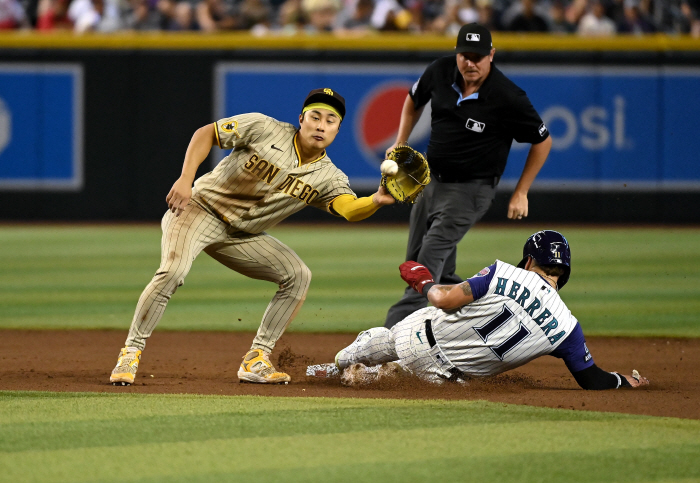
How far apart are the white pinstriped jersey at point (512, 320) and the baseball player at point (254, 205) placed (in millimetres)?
801

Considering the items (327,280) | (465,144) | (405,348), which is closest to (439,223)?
(465,144)

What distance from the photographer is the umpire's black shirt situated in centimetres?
631

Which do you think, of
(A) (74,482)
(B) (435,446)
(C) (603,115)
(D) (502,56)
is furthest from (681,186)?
(A) (74,482)

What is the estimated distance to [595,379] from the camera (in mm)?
5219

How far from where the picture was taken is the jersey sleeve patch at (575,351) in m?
5.00

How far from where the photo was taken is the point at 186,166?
208 inches

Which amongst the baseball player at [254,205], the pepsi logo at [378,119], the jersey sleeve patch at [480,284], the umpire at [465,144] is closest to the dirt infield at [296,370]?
the baseball player at [254,205]

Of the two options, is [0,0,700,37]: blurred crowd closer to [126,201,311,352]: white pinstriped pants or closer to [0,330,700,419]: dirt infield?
[0,330,700,419]: dirt infield

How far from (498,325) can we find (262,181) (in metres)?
1.56

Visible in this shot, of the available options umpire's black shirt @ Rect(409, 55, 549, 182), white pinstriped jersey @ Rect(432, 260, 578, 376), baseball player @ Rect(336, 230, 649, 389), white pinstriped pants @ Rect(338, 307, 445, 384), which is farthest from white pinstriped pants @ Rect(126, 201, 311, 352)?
umpire's black shirt @ Rect(409, 55, 549, 182)

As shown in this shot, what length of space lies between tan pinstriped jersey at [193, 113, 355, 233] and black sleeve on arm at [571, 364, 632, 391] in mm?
1606

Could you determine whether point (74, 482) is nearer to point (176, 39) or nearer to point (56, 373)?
point (56, 373)

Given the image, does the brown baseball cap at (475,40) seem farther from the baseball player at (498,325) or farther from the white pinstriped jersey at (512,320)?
the white pinstriped jersey at (512,320)

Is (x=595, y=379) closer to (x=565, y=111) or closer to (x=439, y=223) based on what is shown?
(x=439, y=223)
